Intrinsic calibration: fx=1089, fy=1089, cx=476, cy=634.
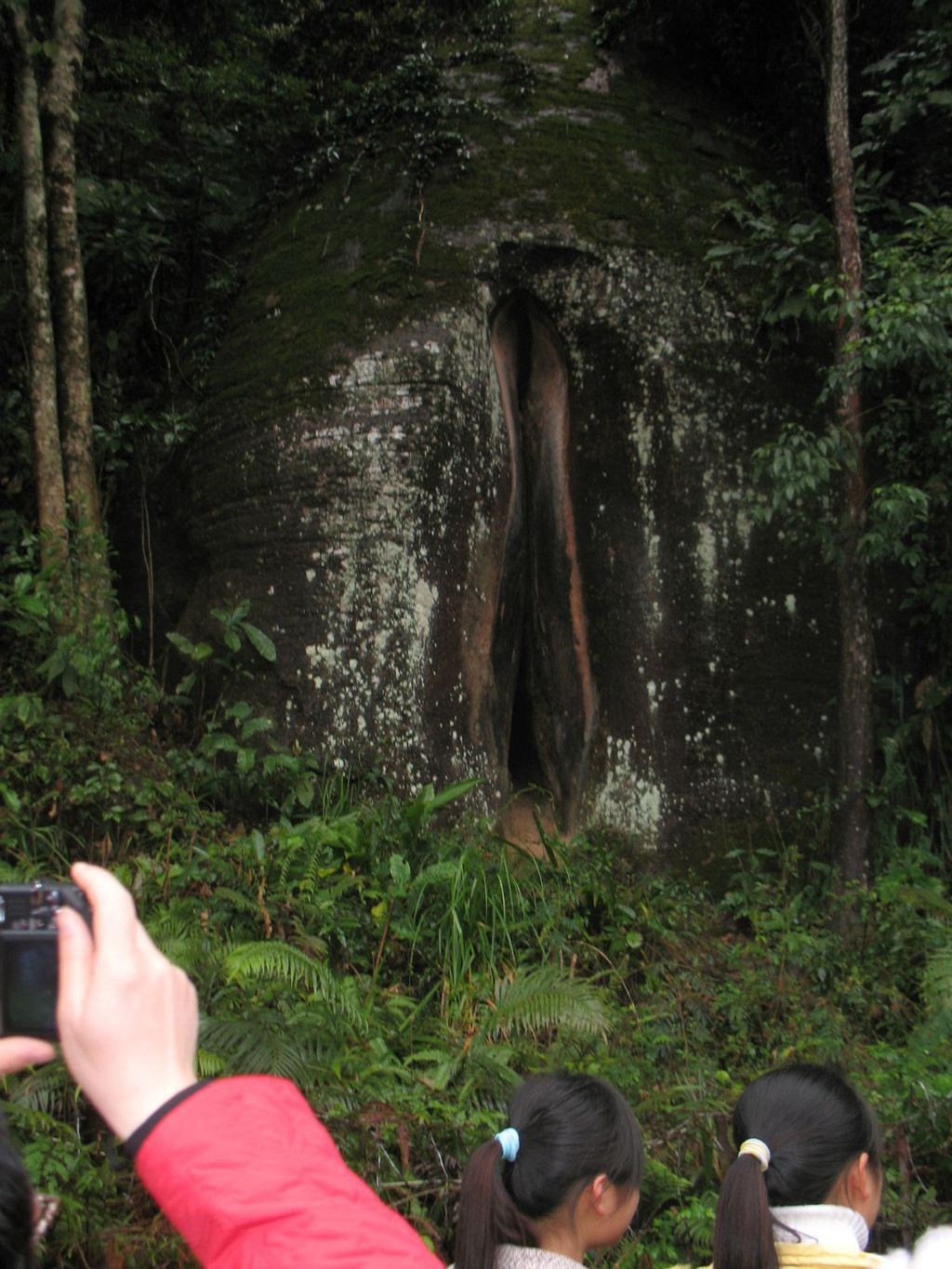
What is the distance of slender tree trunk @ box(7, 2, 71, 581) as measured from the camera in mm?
6551

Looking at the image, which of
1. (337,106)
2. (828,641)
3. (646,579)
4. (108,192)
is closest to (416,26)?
(337,106)

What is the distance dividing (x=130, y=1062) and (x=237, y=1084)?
12cm

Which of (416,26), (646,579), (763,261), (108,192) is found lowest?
(646,579)

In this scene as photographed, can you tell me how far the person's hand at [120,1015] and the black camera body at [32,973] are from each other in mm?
22

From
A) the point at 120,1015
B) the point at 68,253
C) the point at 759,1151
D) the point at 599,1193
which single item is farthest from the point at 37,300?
the point at 120,1015

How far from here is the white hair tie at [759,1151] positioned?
224 centimetres

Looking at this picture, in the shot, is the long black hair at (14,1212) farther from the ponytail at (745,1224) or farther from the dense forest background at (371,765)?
the dense forest background at (371,765)

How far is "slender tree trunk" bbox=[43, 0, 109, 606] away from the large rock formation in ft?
2.45

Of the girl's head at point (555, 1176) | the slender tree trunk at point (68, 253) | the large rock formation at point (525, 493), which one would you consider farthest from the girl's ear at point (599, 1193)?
the slender tree trunk at point (68, 253)

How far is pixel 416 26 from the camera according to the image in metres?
8.45

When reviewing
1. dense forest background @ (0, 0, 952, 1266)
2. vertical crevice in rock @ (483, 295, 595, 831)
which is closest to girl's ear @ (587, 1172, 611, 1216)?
dense forest background @ (0, 0, 952, 1266)

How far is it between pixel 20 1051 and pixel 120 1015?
16 cm

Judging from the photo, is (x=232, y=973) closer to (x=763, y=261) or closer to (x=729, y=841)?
(x=729, y=841)

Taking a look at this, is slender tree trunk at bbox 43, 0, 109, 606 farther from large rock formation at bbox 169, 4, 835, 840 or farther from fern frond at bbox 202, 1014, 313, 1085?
fern frond at bbox 202, 1014, 313, 1085
